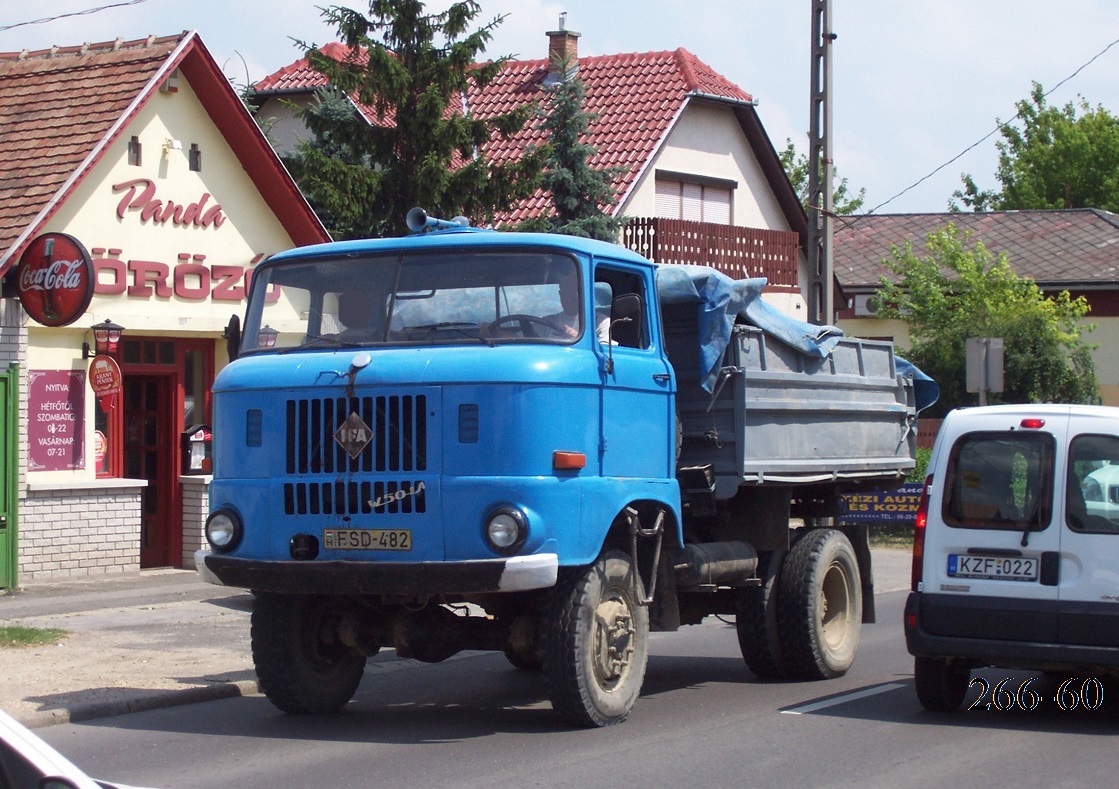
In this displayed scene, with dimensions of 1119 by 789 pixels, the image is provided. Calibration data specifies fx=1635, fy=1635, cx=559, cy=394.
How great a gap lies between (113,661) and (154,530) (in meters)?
6.84

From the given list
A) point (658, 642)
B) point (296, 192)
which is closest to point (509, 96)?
point (296, 192)

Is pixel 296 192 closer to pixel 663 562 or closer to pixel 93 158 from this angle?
pixel 93 158

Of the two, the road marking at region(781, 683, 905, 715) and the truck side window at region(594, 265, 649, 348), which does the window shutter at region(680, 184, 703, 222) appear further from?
the truck side window at region(594, 265, 649, 348)

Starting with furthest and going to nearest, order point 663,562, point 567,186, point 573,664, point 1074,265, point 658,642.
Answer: point 1074,265 < point 567,186 < point 658,642 < point 663,562 < point 573,664

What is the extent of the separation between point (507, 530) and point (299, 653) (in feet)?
5.89

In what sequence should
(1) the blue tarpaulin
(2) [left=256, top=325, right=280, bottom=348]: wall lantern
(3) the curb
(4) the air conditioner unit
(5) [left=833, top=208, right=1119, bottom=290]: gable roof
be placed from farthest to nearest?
1. (5) [left=833, top=208, right=1119, bottom=290]: gable roof
2. (4) the air conditioner unit
3. (1) the blue tarpaulin
4. (2) [left=256, top=325, right=280, bottom=348]: wall lantern
5. (3) the curb

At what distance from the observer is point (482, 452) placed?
28.3 feet

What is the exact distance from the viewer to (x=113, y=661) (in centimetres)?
1158

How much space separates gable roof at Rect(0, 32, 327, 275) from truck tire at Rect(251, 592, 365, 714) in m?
7.48

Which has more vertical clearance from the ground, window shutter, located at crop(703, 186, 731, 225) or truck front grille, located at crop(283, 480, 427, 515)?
window shutter, located at crop(703, 186, 731, 225)

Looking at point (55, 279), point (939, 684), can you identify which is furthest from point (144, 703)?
point (55, 279)

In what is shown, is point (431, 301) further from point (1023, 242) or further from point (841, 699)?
point (1023, 242)

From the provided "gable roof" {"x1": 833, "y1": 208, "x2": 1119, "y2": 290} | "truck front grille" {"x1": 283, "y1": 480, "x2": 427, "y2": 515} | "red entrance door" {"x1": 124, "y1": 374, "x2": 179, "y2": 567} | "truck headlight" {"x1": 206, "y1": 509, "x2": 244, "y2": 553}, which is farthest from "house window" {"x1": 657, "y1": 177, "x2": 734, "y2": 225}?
"truck front grille" {"x1": 283, "y1": 480, "x2": 427, "y2": 515}

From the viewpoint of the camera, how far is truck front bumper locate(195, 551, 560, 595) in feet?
27.6
